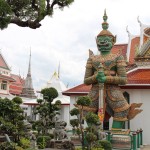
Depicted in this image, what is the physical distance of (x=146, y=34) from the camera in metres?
18.3

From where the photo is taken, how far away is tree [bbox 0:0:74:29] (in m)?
8.05

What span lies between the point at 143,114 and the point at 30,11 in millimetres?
9084

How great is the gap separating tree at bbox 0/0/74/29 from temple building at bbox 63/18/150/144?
736cm

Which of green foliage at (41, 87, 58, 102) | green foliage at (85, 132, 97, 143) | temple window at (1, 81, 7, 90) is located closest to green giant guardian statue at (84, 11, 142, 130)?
green foliage at (41, 87, 58, 102)

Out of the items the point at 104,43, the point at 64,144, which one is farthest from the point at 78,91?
the point at 64,144

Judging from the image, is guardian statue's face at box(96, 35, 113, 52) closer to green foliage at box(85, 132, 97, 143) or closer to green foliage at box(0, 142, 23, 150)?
green foliage at box(85, 132, 97, 143)

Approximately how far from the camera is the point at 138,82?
15672mm

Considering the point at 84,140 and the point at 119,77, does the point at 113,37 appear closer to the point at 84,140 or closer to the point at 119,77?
the point at 119,77

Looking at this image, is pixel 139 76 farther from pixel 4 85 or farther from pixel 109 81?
pixel 4 85

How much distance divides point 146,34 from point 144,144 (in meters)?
6.06

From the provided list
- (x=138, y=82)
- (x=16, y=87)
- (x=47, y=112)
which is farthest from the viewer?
(x=16, y=87)

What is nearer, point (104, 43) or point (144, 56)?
point (104, 43)

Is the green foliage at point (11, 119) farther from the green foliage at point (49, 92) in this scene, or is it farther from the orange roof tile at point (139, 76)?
the orange roof tile at point (139, 76)

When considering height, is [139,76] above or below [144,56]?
below
